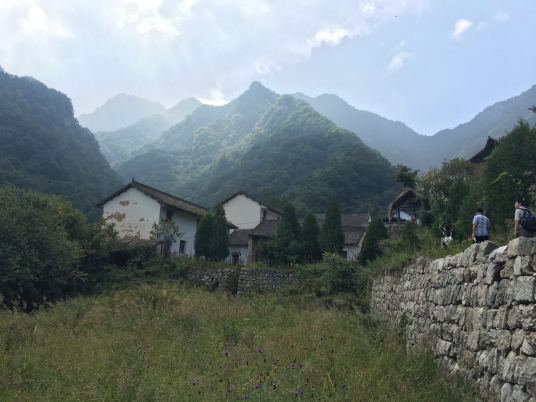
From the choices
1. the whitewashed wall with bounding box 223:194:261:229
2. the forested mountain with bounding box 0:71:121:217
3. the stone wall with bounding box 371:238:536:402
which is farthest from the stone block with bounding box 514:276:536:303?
the forested mountain with bounding box 0:71:121:217

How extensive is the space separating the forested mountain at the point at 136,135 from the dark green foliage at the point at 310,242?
199 feet

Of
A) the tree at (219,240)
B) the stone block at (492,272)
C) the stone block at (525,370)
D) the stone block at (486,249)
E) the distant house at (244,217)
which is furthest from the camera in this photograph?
the distant house at (244,217)

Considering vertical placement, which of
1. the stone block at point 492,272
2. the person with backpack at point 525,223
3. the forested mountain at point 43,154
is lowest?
the stone block at point 492,272

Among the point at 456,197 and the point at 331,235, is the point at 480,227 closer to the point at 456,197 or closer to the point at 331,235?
the point at 456,197

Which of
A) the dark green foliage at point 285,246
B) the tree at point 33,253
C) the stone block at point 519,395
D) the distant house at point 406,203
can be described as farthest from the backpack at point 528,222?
the distant house at point 406,203

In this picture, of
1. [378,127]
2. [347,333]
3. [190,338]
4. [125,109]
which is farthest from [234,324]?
[125,109]

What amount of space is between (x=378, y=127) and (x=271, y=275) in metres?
96.2

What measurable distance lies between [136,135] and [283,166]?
2776 inches

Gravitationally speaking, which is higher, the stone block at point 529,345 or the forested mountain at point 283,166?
the forested mountain at point 283,166

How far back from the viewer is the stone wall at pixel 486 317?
4020mm

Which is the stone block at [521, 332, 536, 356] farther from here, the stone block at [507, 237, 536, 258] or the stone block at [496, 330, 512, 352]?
the stone block at [507, 237, 536, 258]

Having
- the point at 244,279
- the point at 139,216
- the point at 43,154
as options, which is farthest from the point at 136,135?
the point at 244,279

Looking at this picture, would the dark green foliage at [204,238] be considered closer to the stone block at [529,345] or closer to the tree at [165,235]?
the tree at [165,235]

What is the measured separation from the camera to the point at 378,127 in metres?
115
